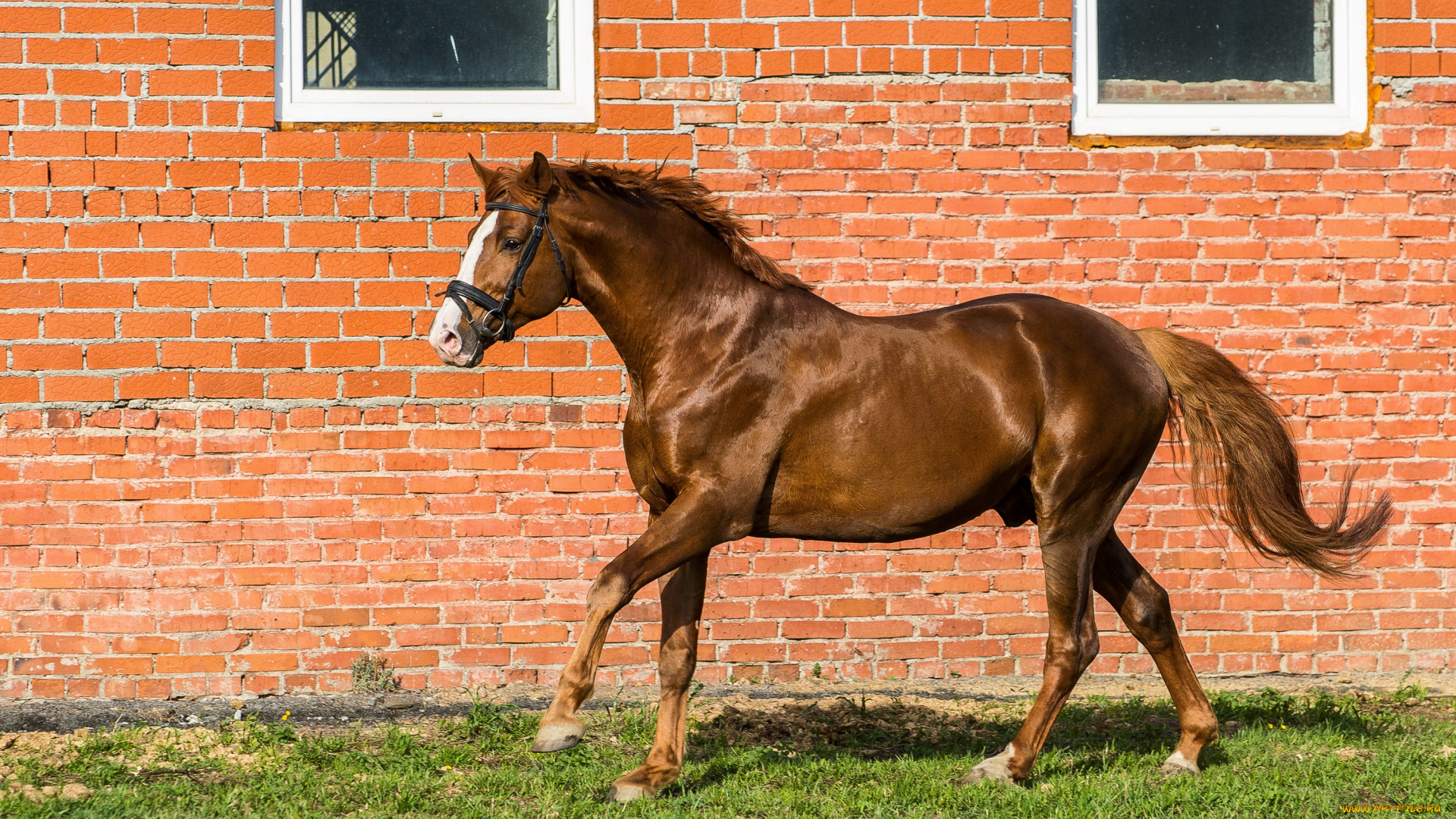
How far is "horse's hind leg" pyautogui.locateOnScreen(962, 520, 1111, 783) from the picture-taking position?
409 cm

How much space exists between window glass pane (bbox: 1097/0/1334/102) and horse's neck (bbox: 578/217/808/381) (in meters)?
2.54

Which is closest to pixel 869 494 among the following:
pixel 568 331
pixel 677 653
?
pixel 677 653

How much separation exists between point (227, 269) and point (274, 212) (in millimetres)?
317

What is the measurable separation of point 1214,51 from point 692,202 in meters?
2.96

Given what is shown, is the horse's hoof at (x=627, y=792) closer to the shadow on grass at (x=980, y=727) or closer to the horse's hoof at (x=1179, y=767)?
the shadow on grass at (x=980, y=727)

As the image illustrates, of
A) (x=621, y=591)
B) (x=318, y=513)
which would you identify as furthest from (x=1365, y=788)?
(x=318, y=513)

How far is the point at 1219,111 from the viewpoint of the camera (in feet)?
17.7

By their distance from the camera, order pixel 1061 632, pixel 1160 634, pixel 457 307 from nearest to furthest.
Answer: pixel 457 307, pixel 1061 632, pixel 1160 634

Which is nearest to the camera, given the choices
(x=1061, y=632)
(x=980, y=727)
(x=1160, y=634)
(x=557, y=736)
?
(x=557, y=736)

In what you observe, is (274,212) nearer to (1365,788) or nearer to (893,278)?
(893,278)

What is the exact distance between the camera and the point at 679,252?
3898 mm

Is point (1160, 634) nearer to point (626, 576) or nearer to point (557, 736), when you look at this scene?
point (626, 576)

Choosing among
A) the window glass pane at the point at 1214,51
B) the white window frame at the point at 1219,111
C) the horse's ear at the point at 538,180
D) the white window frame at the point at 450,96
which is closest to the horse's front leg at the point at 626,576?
the horse's ear at the point at 538,180

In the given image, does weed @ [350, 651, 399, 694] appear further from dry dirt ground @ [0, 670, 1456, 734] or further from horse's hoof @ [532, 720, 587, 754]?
horse's hoof @ [532, 720, 587, 754]
